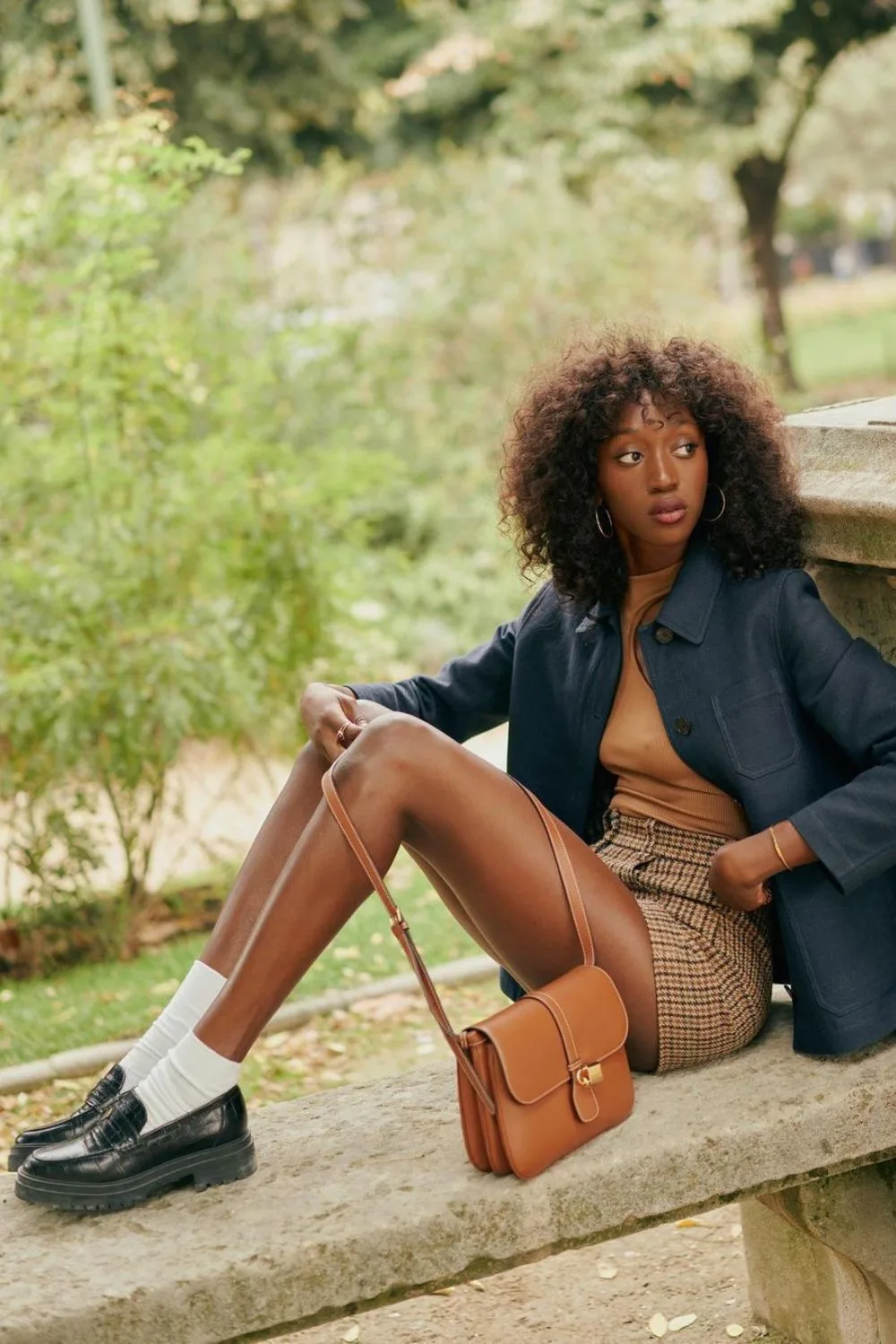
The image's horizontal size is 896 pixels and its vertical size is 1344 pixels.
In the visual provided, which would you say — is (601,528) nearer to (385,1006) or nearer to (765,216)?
(385,1006)

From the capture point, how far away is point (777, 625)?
2.89 m

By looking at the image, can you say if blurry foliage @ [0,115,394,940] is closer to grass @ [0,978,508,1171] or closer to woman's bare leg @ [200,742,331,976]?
grass @ [0,978,508,1171]

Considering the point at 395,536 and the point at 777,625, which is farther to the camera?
the point at 395,536

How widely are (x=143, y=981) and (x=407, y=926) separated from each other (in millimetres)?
3234

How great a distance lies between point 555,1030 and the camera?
2.58 meters

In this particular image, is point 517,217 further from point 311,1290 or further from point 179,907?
point 311,1290

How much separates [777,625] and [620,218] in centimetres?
966

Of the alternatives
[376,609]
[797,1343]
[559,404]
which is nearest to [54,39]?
[376,609]

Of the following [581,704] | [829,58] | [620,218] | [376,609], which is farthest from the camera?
[829,58]

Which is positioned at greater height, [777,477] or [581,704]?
[777,477]

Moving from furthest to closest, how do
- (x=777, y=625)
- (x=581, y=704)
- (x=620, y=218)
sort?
1. (x=620, y=218)
2. (x=581, y=704)
3. (x=777, y=625)

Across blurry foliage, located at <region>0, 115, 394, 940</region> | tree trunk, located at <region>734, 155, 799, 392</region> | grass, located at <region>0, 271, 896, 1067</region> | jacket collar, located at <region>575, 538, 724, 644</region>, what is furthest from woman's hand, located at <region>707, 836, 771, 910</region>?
tree trunk, located at <region>734, 155, 799, 392</region>

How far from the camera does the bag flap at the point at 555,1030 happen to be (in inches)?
99.4

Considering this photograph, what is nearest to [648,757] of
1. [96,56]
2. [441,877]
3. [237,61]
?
[441,877]
